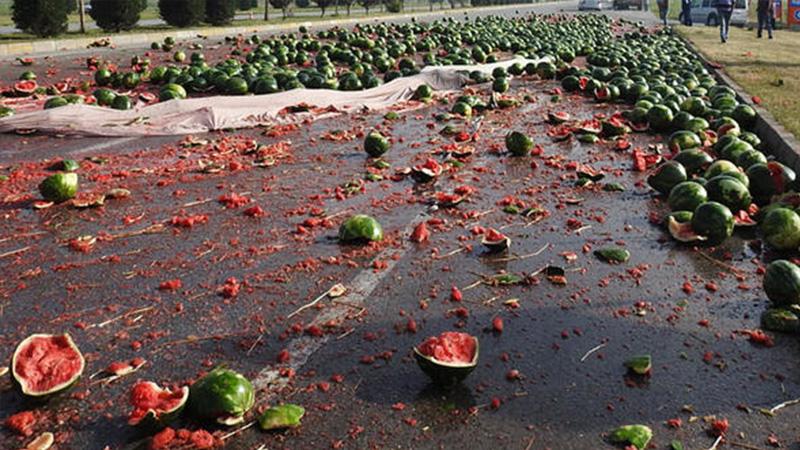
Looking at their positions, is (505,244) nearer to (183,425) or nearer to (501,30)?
(183,425)

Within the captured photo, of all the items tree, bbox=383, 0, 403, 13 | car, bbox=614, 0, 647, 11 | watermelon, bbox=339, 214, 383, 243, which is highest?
car, bbox=614, 0, 647, 11

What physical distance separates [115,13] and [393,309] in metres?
31.8

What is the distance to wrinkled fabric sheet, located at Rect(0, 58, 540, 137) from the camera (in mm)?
11539

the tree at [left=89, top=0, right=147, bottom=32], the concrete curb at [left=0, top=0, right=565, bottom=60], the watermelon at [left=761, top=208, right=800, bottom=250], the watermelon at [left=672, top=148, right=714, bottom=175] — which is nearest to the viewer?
the watermelon at [left=761, top=208, right=800, bottom=250]

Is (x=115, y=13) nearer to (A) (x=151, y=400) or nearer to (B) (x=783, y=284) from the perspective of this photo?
(A) (x=151, y=400)

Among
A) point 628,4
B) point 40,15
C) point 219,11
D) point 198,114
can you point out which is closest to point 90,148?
point 198,114

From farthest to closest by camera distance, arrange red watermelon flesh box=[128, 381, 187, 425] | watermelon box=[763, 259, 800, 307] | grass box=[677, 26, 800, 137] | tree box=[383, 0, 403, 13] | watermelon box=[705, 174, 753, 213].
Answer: tree box=[383, 0, 403, 13], grass box=[677, 26, 800, 137], watermelon box=[705, 174, 753, 213], watermelon box=[763, 259, 800, 307], red watermelon flesh box=[128, 381, 187, 425]

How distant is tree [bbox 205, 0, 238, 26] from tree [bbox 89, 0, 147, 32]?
5.98 m

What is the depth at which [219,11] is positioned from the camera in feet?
127

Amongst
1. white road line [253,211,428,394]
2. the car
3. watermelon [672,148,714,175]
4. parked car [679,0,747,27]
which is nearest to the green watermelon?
watermelon [672,148,714,175]

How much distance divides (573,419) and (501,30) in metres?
30.9

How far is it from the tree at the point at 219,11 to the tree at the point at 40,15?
11.3 metres

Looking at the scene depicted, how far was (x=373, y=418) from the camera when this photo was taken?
3975 mm

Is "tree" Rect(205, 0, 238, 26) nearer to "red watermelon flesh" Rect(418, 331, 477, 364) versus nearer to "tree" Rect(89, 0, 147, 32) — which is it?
"tree" Rect(89, 0, 147, 32)
